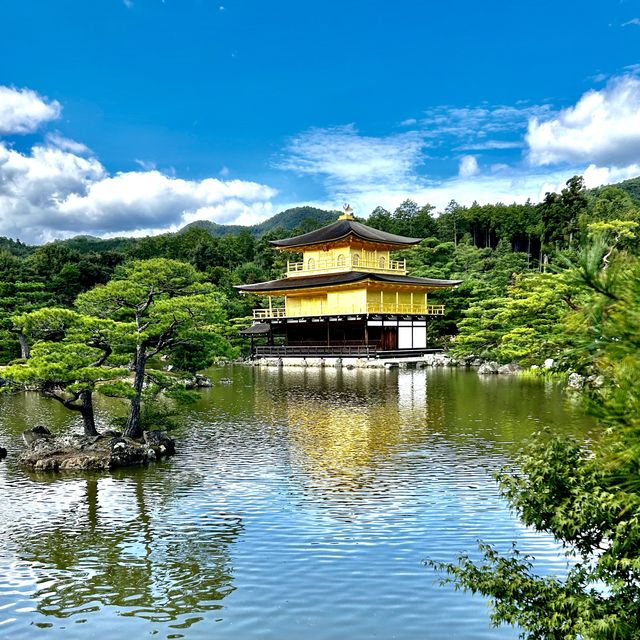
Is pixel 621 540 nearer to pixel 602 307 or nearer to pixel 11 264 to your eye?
pixel 602 307

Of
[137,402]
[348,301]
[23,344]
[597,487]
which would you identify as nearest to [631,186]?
[348,301]

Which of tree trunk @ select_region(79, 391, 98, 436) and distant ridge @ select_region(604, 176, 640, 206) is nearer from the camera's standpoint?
tree trunk @ select_region(79, 391, 98, 436)

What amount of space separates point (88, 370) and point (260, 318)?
3018 cm

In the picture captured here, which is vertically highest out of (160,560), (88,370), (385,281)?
(385,281)

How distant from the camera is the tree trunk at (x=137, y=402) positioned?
1300cm

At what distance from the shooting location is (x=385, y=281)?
124ft

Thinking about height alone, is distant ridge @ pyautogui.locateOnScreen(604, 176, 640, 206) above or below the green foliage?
above

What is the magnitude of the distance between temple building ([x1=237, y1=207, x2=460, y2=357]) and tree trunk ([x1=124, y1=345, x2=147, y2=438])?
23.8 m

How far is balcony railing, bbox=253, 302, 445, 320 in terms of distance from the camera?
124 feet

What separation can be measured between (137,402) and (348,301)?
27.3m

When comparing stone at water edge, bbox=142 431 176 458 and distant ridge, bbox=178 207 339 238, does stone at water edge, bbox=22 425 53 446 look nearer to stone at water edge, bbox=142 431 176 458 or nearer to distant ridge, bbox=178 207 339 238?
stone at water edge, bbox=142 431 176 458

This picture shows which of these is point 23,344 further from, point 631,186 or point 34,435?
point 631,186

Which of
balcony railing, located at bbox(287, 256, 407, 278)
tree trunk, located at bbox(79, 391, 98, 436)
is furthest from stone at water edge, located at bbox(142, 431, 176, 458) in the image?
balcony railing, located at bbox(287, 256, 407, 278)

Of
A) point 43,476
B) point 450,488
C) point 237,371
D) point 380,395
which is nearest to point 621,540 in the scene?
point 450,488
